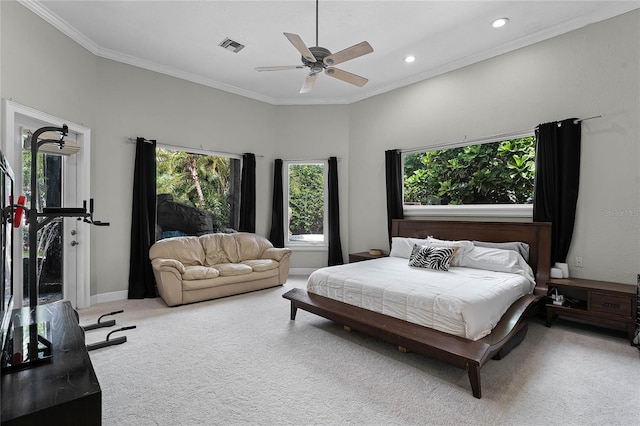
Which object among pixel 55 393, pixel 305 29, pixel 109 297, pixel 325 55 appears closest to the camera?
pixel 55 393

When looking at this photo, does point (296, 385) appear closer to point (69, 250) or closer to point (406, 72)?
point (69, 250)

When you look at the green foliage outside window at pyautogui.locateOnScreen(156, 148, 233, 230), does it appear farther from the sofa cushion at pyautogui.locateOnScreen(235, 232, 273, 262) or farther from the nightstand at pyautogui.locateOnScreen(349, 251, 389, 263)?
the nightstand at pyautogui.locateOnScreen(349, 251, 389, 263)

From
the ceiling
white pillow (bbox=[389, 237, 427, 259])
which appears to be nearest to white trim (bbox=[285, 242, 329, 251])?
white pillow (bbox=[389, 237, 427, 259])

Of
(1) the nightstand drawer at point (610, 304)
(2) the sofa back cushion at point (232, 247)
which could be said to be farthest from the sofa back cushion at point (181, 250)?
(1) the nightstand drawer at point (610, 304)

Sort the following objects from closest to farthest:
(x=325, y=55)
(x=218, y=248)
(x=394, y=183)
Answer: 1. (x=325, y=55)
2. (x=218, y=248)
3. (x=394, y=183)

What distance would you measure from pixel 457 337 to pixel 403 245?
2.35m

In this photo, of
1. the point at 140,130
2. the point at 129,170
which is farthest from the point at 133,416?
the point at 140,130

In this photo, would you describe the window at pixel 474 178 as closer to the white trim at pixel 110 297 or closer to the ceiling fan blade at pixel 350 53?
the ceiling fan blade at pixel 350 53

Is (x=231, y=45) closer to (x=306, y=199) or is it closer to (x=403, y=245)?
(x=306, y=199)

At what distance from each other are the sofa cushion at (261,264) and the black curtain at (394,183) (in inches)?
82.5

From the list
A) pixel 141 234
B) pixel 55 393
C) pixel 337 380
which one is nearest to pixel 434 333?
pixel 337 380

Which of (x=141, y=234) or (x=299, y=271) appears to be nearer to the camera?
(x=141, y=234)

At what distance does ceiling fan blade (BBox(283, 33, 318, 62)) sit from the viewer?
2.64 metres

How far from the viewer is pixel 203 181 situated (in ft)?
18.7
